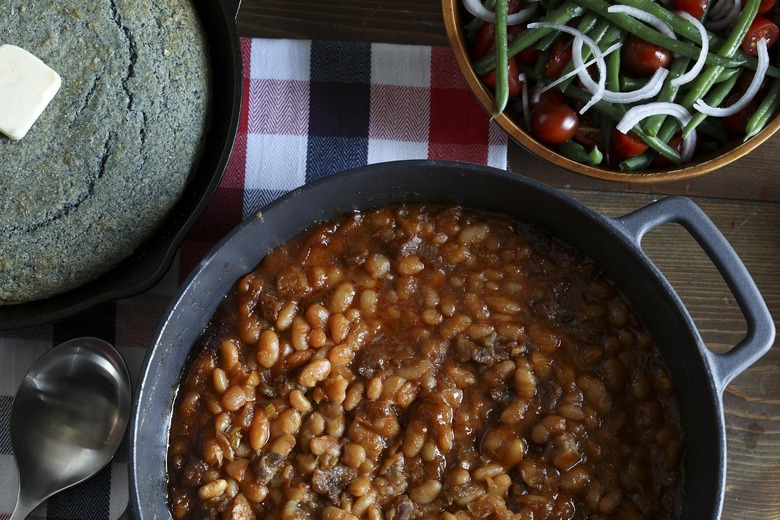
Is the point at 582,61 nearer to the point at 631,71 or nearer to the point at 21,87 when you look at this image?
the point at 631,71

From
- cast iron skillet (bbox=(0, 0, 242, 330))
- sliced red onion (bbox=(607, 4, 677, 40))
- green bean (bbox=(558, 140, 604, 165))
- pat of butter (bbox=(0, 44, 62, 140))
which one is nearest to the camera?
pat of butter (bbox=(0, 44, 62, 140))

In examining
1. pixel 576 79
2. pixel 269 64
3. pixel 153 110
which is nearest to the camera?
pixel 153 110

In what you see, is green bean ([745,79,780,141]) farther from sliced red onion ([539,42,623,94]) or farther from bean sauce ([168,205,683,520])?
bean sauce ([168,205,683,520])

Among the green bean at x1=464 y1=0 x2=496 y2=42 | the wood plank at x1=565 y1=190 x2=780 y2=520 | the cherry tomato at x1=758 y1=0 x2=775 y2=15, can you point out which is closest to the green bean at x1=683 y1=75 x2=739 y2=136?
the cherry tomato at x1=758 y1=0 x2=775 y2=15

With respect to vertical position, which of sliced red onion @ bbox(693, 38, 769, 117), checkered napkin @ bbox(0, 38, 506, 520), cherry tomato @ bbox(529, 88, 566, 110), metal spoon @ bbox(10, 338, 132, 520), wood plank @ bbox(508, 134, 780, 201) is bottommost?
metal spoon @ bbox(10, 338, 132, 520)

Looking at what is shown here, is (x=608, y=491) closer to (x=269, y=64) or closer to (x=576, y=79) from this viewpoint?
(x=576, y=79)

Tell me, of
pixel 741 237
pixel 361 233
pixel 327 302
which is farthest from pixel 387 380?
pixel 741 237

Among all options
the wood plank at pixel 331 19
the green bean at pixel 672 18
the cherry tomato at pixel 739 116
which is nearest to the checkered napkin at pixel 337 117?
the wood plank at pixel 331 19
